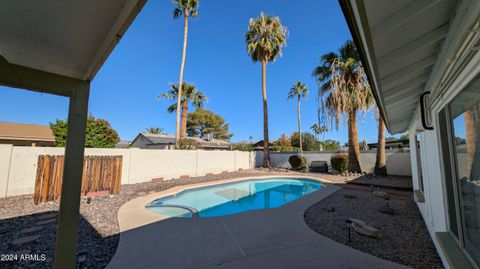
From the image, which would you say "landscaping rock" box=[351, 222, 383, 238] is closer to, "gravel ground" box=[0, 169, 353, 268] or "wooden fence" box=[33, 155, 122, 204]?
"gravel ground" box=[0, 169, 353, 268]

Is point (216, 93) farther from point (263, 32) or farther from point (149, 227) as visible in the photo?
point (149, 227)

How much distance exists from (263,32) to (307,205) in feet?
48.1

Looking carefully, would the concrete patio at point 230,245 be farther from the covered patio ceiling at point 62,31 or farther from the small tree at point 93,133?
the small tree at point 93,133

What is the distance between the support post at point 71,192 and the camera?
143 centimetres

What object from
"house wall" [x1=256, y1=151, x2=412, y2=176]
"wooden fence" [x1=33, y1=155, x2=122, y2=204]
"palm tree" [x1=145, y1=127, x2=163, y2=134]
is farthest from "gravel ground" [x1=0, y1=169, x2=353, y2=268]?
"palm tree" [x1=145, y1=127, x2=163, y2=134]

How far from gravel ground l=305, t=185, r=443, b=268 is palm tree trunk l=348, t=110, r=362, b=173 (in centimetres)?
476

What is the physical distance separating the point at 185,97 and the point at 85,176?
551 inches

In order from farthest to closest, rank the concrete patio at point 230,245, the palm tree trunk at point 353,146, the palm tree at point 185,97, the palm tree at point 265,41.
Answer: the palm tree at point 185,97, the palm tree at point 265,41, the palm tree trunk at point 353,146, the concrete patio at point 230,245

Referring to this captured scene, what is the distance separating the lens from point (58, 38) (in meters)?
1.19

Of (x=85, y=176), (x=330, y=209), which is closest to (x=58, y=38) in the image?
(x=330, y=209)

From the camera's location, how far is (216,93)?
25719 millimetres

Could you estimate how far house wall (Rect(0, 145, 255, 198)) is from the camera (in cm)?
632

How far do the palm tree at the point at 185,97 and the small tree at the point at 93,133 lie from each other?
7.07 m

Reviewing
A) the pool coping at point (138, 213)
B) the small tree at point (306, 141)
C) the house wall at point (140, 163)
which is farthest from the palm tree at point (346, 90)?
the small tree at point (306, 141)
